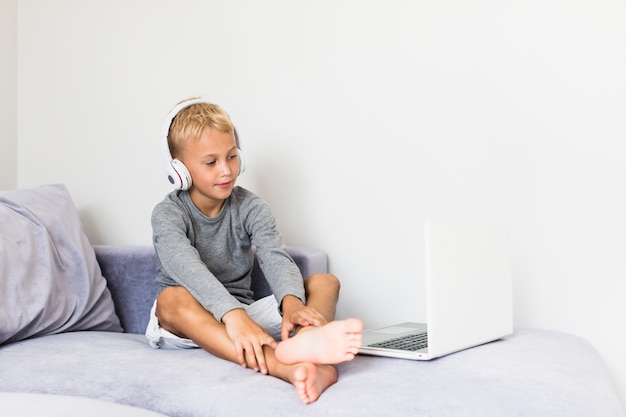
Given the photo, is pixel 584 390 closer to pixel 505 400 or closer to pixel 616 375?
pixel 505 400

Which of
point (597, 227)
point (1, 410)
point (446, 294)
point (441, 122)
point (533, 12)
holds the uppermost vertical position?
point (533, 12)

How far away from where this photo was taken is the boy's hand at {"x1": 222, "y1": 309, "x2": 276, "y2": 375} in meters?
1.39

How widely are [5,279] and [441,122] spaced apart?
110cm

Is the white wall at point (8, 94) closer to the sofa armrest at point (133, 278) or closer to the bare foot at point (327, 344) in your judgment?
the sofa armrest at point (133, 278)

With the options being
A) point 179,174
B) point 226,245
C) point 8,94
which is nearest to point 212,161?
point 179,174

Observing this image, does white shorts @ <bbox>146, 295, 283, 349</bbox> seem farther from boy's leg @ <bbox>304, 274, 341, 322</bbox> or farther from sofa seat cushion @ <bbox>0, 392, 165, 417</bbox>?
sofa seat cushion @ <bbox>0, 392, 165, 417</bbox>

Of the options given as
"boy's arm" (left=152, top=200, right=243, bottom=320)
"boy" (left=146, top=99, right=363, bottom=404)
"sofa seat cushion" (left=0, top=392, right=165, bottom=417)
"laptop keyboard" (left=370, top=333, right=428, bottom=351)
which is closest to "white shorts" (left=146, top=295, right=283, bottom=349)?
"boy" (left=146, top=99, right=363, bottom=404)

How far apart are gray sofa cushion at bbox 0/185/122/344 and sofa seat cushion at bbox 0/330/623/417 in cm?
12

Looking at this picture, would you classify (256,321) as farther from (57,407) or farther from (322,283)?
(57,407)

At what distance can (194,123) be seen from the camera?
1.73 meters

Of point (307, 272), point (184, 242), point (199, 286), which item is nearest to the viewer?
point (199, 286)

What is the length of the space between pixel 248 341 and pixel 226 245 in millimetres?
444

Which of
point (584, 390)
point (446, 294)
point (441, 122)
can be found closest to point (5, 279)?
point (446, 294)

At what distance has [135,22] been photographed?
235 centimetres
